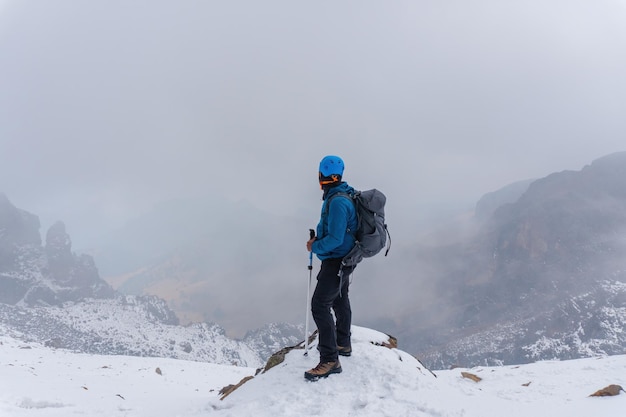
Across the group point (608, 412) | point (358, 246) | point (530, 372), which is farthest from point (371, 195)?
point (530, 372)

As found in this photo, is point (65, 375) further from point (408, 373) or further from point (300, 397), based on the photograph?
point (408, 373)

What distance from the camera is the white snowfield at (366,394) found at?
23.1 feet

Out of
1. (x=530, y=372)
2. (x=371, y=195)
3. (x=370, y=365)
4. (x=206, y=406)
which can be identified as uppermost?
(x=371, y=195)

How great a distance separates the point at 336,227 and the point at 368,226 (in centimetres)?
77

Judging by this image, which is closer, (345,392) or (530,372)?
(345,392)

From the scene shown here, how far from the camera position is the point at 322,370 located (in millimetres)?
7766

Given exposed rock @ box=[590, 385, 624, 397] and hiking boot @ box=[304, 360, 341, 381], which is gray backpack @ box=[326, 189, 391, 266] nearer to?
hiking boot @ box=[304, 360, 341, 381]

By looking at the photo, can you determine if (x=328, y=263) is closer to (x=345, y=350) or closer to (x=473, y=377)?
(x=345, y=350)

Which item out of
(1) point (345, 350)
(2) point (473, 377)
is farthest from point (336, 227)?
(2) point (473, 377)

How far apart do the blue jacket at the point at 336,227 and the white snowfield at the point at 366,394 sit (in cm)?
264

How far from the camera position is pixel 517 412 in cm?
758

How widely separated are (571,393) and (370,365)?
518 cm

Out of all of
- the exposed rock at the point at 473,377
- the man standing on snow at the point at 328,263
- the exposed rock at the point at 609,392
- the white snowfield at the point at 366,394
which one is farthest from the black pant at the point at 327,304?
the exposed rock at the point at 473,377

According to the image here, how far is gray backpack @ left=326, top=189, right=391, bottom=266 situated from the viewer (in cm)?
774
